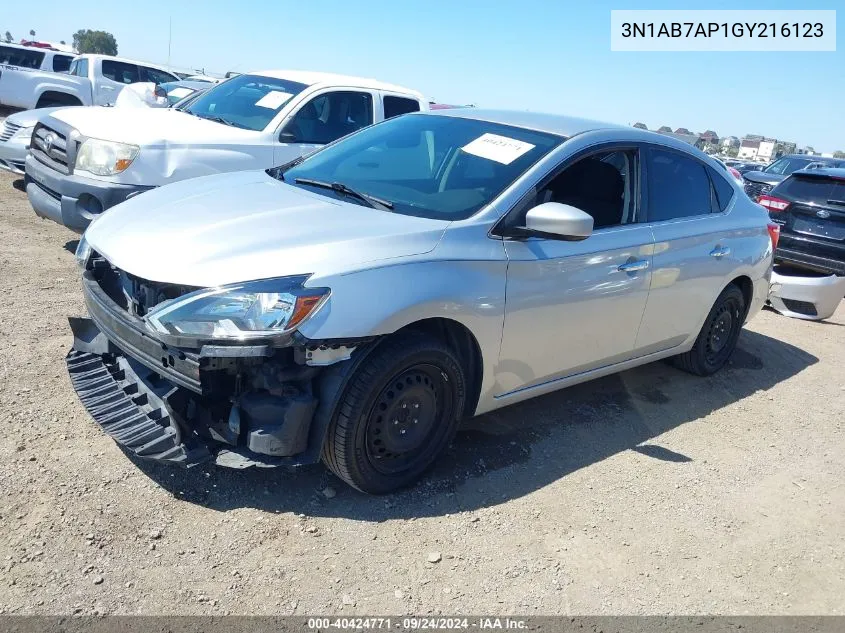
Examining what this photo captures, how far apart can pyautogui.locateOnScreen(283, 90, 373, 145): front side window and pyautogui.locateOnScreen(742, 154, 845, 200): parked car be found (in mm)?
8828

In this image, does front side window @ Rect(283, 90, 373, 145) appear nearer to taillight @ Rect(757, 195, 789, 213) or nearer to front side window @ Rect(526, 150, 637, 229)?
front side window @ Rect(526, 150, 637, 229)

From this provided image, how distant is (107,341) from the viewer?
3.42 m

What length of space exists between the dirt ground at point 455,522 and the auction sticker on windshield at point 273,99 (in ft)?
10.1

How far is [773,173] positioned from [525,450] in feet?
49.1

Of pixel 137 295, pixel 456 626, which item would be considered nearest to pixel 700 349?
pixel 456 626

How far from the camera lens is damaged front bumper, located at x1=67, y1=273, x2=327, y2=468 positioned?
110 inches

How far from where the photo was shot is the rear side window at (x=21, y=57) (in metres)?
15.6

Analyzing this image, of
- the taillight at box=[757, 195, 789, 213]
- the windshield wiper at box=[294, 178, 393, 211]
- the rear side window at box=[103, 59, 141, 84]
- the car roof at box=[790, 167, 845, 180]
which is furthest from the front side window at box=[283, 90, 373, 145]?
the rear side window at box=[103, 59, 141, 84]

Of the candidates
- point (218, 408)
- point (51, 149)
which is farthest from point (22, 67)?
point (218, 408)

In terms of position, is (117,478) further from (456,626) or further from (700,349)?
(700,349)

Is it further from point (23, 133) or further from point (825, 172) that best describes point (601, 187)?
point (23, 133)

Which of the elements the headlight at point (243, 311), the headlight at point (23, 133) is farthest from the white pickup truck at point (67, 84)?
the headlight at point (243, 311)

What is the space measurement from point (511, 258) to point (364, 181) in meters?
0.96

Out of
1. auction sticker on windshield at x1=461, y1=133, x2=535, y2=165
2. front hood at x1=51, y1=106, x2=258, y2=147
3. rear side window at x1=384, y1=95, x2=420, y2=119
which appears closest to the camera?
auction sticker on windshield at x1=461, y1=133, x2=535, y2=165
